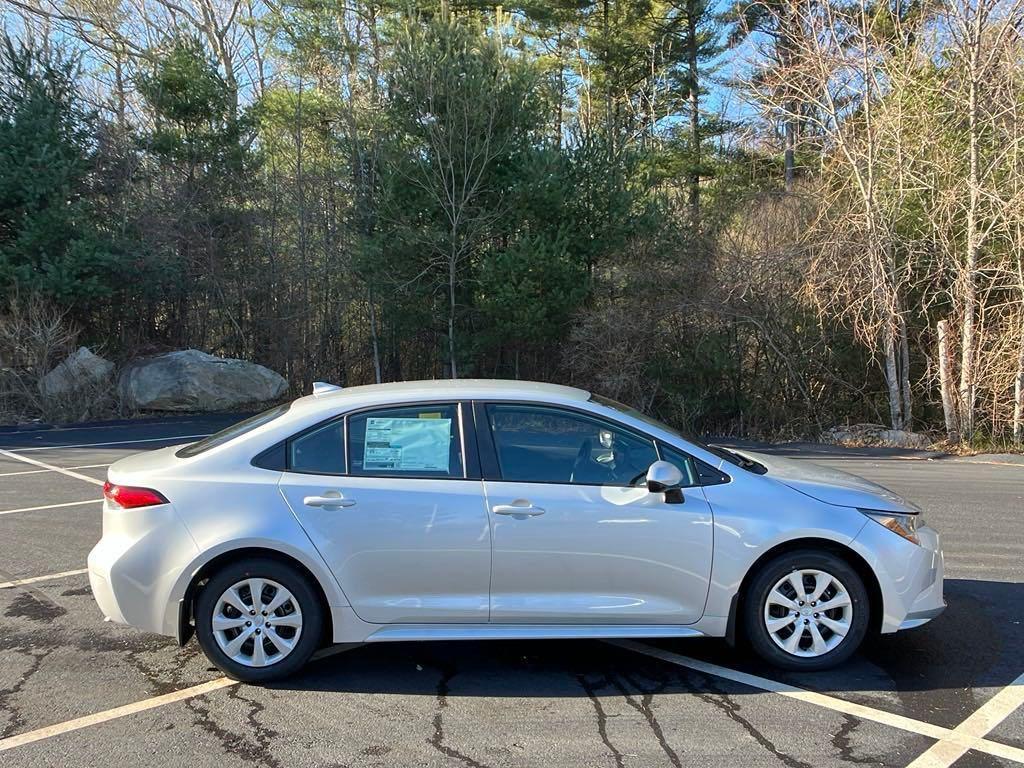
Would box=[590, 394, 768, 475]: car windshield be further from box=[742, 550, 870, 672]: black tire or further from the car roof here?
box=[742, 550, 870, 672]: black tire

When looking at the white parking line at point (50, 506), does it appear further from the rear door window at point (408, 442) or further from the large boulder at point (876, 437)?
the large boulder at point (876, 437)

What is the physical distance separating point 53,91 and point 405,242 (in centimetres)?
925

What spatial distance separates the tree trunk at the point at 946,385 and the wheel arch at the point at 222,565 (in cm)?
1260

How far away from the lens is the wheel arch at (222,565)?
4027 millimetres

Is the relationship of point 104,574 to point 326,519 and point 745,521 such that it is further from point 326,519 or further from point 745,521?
point 745,521

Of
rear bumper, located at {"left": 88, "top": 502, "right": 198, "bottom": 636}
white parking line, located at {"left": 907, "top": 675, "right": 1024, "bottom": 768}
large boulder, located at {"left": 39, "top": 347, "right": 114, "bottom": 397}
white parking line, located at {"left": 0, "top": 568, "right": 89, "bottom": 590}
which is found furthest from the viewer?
large boulder, located at {"left": 39, "top": 347, "right": 114, "bottom": 397}

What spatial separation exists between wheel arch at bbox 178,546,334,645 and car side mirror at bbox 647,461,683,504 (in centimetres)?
174

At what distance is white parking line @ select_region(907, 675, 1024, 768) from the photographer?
3356 millimetres

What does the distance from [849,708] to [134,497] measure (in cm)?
369

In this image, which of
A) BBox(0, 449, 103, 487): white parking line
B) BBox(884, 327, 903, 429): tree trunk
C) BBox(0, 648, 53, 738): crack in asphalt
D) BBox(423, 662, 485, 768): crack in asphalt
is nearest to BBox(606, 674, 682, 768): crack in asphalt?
BBox(423, 662, 485, 768): crack in asphalt

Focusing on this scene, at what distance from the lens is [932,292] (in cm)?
1412

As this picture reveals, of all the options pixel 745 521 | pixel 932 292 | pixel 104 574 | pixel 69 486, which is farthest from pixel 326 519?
pixel 932 292

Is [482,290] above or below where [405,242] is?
below

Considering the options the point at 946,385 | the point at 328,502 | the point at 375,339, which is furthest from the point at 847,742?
the point at 375,339
